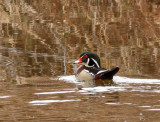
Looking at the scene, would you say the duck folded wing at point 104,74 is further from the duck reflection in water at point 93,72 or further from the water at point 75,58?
the water at point 75,58

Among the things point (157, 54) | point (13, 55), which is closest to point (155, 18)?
point (157, 54)

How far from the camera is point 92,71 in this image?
11648 mm

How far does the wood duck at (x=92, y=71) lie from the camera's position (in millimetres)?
11203

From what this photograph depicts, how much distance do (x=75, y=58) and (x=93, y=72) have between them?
117 inches

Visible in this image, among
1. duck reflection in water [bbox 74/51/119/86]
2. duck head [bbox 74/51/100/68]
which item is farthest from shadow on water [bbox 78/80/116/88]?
duck head [bbox 74/51/100/68]

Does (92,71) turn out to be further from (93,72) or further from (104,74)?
(104,74)

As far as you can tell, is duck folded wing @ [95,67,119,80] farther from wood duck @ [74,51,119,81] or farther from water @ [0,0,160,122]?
water @ [0,0,160,122]

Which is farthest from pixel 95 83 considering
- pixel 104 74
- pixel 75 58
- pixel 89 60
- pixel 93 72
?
pixel 75 58

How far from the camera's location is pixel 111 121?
7.38 meters

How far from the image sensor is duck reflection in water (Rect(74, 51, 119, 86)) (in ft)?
36.6

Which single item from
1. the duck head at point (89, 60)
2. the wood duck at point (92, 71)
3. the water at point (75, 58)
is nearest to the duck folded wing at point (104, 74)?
the wood duck at point (92, 71)

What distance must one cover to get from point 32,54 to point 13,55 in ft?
1.55

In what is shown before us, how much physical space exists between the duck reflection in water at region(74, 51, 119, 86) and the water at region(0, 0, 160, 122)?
13cm

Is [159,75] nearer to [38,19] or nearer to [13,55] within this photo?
[13,55]
